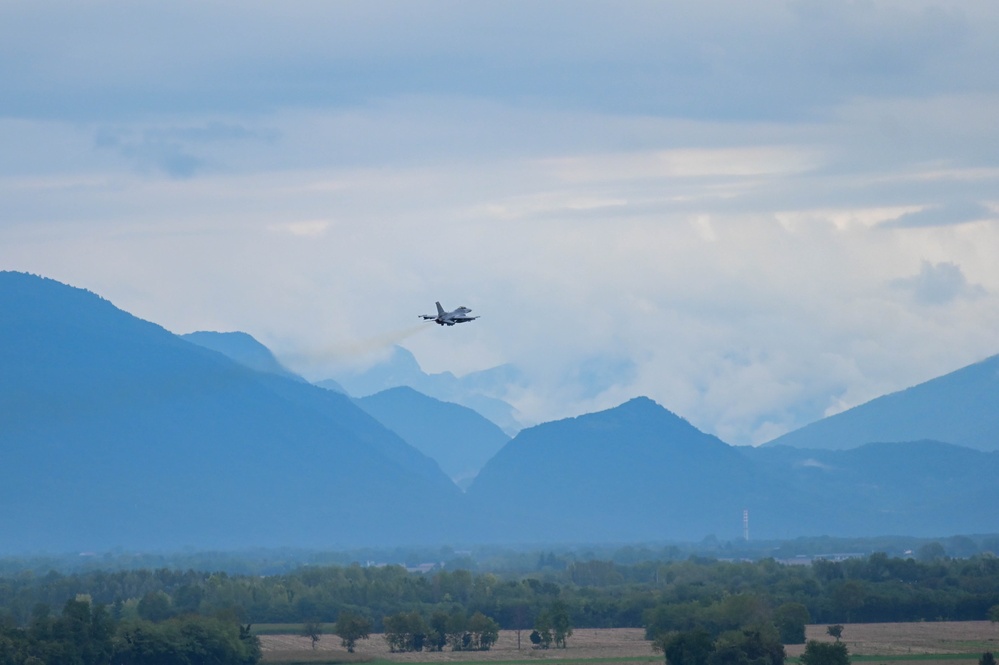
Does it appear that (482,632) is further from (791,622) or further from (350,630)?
(791,622)

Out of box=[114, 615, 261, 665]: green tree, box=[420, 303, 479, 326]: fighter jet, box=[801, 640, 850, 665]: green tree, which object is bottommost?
box=[801, 640, 850, 665]: green tree

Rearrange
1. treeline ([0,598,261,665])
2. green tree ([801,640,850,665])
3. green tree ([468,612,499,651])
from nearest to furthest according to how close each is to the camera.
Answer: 1. green tree ([801,640,850,665])
2. treeline ([0,598,261,665])
3. green tree ([468,612,499,651])

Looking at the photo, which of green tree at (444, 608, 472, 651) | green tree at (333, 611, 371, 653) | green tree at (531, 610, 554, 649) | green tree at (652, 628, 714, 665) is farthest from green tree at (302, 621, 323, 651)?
green tree at (652, 628, 714, 665)

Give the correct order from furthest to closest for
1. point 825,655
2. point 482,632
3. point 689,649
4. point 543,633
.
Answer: point 482,632
point 543,633
point 689,649
point 825,655

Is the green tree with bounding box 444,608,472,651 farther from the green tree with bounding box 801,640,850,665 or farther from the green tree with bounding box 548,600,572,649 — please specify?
the green tree with bounding box 801,640,850,665

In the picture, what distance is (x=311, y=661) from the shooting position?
163 metres

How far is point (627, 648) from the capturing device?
562 feet

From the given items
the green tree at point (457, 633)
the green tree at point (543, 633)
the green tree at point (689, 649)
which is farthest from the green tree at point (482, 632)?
the green tree at point (689, 649)

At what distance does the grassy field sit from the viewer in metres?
153

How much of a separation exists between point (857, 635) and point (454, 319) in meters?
71.4

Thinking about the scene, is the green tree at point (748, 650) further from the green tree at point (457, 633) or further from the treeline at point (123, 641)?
the treeline at point (123, 641)

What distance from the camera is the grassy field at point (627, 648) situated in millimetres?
153250

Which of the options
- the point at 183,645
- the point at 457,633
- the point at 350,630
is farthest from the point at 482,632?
the point at 183,645

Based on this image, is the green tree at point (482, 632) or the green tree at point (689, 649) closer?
the green tree at point (689, 649)
